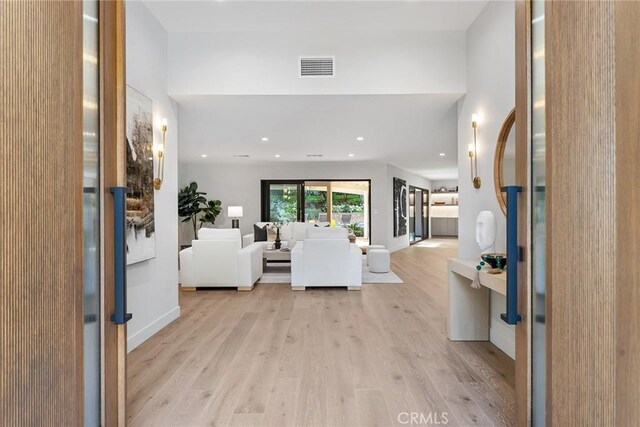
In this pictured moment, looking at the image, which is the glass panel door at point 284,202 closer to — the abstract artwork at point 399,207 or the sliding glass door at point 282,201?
the sliding glass door at point 282,201

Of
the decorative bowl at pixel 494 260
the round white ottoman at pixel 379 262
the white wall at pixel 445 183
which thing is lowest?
the round white ottoman at pixel 379 262

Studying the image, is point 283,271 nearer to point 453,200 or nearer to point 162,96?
point 162,96

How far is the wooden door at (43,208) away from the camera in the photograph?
2.56ft

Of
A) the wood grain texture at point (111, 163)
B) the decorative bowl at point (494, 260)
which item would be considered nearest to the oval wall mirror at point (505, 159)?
the decorative bowl at point (494, 260)

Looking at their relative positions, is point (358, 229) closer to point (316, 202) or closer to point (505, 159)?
point (316, 202)

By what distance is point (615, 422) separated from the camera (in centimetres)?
79

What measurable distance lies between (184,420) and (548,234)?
1963 mm

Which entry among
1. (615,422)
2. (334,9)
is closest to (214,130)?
(334,9)

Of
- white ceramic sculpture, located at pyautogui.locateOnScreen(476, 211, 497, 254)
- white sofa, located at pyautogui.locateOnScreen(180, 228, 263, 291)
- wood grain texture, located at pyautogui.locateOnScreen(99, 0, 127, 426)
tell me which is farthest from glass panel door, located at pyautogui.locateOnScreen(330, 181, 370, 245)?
wood grain texture, located at pyautogui.locateOnScreen(99, 0, 127, 426)

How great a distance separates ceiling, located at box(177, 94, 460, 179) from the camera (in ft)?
11.9

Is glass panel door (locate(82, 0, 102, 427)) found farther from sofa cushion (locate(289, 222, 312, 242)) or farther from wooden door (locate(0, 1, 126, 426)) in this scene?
sofa cushion (locate(289, 222, 312, 242))

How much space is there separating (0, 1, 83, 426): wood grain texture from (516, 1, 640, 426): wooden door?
1502 millimetres

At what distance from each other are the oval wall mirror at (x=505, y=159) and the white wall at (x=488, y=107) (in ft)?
0.28

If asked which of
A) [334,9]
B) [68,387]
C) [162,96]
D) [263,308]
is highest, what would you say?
[334,9]
